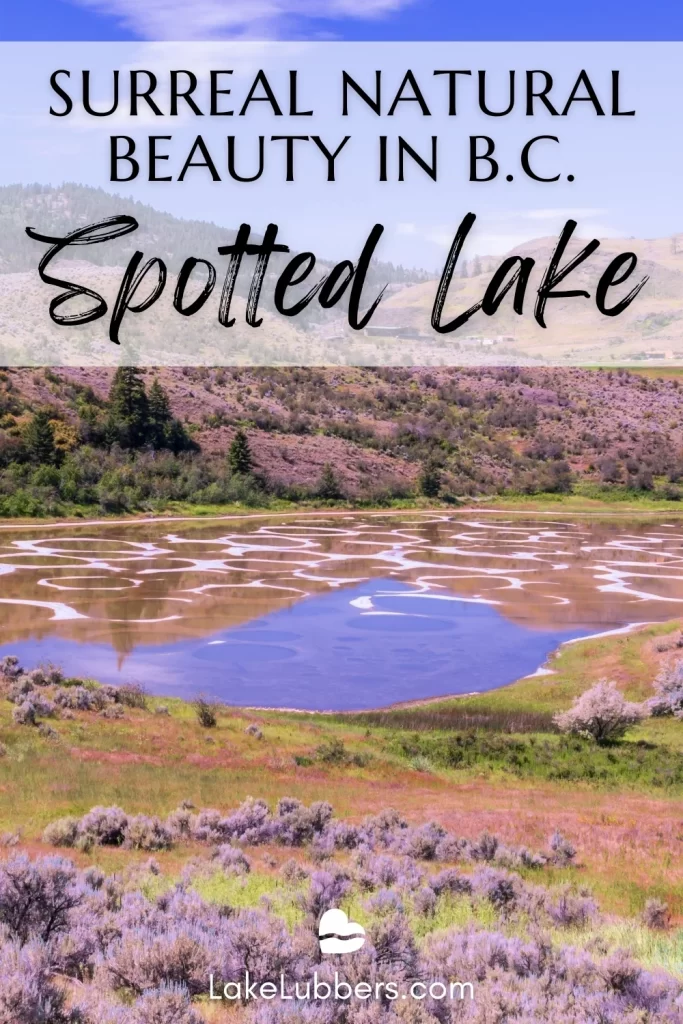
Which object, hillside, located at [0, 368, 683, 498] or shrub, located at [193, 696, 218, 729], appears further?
hillside, located at [0, 368, 683, 498]

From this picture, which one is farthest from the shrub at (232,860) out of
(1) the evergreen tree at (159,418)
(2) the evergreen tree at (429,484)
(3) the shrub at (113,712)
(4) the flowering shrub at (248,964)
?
(2) the evergreen tree at (429,484)

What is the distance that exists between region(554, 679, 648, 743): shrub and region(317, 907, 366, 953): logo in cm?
1629

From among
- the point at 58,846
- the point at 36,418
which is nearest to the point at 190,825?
the point at 58,846

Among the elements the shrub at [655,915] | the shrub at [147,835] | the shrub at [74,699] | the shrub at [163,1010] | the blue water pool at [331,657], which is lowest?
the blue water pool at [331,657]

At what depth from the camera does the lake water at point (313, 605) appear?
29797 mm

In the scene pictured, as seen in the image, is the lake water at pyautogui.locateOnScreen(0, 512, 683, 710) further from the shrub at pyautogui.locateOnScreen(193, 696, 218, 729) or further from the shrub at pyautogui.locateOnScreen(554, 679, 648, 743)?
the shrub at pyautogui.locateOnScreen(554, 679, 648, 743)

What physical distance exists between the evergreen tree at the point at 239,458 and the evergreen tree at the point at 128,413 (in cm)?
701

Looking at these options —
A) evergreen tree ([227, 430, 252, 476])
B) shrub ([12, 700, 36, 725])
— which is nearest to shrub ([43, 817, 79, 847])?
shrub ([12, 700, 36, 725])

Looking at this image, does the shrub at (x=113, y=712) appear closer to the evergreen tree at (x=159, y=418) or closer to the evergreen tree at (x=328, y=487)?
the evergreen tree at (x=328, y=487)

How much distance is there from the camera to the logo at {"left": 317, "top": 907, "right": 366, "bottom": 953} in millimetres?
7059

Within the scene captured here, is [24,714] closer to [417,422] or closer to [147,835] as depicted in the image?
[147,835]

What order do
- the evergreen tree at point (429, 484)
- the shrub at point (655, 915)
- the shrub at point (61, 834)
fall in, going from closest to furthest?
the shrub at point (655, 915)
the shrub at point (61, 834)
the evergreen tree at point (429, 484)

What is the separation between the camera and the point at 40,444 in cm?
7344

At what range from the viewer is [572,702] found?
86.9 feet
